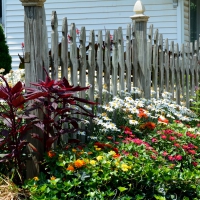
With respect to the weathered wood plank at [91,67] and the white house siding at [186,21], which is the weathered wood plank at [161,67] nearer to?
the weathered wood plank at [91,67]

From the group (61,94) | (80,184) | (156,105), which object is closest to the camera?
(80,184)

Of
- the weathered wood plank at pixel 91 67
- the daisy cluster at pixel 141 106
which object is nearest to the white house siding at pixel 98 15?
the daisy cluster at pixel 141 106

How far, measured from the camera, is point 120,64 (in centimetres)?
589

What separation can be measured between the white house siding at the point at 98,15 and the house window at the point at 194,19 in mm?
1428

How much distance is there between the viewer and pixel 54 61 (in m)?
4.62

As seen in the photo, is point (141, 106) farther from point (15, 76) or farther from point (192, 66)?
point (192, 66)

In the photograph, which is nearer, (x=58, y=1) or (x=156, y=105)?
(x=156, y=105)

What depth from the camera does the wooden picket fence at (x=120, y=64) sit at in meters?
4.93

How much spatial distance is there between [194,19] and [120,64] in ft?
29.8

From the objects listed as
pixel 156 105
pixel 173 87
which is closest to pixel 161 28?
pixel 173 87

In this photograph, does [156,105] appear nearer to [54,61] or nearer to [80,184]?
[54,61]

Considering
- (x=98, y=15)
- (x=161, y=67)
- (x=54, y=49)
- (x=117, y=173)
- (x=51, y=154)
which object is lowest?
(x=117, y=173)

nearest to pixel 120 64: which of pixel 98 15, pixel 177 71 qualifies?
pixel 177 71

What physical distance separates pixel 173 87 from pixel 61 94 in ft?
12.4
